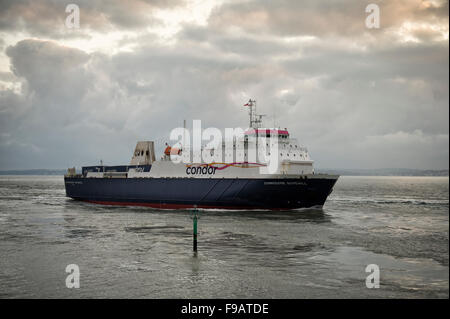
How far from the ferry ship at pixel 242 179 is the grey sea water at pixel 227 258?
260cm

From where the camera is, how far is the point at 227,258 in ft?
54.2

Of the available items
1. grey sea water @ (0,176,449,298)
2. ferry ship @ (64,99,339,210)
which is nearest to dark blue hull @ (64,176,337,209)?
ferry ship @ (64,99,339,210)

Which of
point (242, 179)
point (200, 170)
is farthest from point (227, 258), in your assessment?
point (200, 170)

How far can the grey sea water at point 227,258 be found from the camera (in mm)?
12406

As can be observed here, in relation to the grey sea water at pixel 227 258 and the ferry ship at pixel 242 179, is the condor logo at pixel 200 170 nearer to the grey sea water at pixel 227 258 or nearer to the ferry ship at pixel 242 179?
the ferry ship at pixel 242 179

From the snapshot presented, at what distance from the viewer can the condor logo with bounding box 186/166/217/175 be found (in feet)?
108

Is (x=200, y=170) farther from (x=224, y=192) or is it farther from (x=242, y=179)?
(x=242, y=179)

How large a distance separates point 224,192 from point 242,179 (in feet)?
7.12

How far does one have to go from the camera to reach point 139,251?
18125 millimetres

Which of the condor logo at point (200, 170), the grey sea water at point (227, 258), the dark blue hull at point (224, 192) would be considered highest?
the condor logo at point (200, 170)

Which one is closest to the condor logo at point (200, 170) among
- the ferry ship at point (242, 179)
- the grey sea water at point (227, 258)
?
the ferry ship at point (242, 179)

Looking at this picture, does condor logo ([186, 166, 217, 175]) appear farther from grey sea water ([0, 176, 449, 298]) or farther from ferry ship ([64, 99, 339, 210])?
grey sea water ([0, 176, 449, 298])

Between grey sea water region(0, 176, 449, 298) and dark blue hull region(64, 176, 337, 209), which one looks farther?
dark blue hull region(64, 176, 337, 209)
